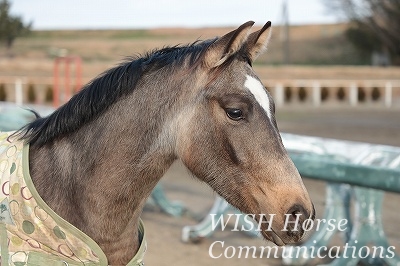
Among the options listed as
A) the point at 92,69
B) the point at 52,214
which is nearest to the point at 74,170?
the point at 52,214

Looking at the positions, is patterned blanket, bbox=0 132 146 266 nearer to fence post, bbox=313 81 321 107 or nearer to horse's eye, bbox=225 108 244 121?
horse's eye, bbox=225 108 244 121

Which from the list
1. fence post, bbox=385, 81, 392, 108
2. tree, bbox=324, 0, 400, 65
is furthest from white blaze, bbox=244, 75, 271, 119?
tree, bbox=324, 0, 400, 65

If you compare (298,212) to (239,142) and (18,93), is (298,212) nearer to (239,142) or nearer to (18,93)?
(239,142)

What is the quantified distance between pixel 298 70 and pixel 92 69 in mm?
11002

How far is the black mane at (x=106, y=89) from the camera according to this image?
2.95m

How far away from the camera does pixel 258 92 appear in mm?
2697

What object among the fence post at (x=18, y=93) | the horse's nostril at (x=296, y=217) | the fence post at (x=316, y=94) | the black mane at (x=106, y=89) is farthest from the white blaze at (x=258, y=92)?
the fence post at (x=316, y=94)

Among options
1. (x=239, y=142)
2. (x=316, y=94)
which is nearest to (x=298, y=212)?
(x=239, y=142)

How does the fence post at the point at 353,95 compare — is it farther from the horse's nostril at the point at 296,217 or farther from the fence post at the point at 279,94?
the horse's nostril at the point at 296,217

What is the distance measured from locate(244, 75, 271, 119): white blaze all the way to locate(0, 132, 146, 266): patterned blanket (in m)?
0.90

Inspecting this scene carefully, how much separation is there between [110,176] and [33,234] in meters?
0.41

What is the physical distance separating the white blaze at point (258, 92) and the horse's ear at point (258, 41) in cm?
18

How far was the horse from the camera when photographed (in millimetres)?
2646

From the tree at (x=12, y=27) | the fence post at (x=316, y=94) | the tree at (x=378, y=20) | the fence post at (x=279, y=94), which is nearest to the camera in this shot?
the fence post at (x=279, y=94)
